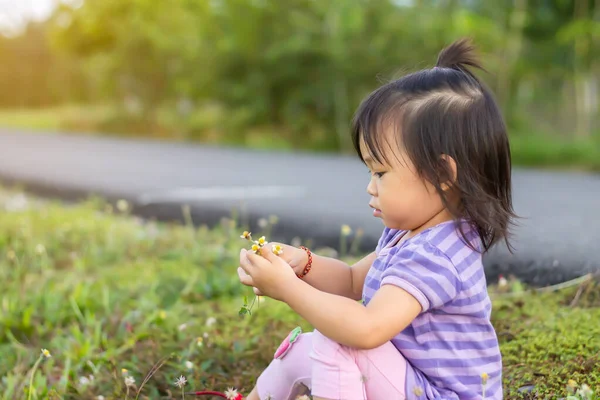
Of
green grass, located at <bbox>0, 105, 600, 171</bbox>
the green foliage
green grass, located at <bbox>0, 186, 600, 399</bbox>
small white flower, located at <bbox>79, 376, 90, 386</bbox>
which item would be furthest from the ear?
the green foliage

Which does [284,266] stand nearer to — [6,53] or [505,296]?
[505,296]

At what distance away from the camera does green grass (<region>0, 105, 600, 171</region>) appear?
10.1 m

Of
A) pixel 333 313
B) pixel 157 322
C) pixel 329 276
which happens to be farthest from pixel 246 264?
pixel 157 322

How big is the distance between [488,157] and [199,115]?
14.1 m

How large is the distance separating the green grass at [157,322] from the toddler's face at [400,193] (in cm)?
69

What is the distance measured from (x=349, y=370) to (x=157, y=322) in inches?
58.0

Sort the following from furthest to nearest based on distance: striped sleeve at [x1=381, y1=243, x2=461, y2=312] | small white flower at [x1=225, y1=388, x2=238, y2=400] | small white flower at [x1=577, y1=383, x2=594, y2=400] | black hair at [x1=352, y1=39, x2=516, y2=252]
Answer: small white flower at [x1=225, y1=388, x2=238, y2=400]
black hair at [x1=352, y1=39, x2=516, y2=252]
striped sleeve at [x1=381, y1=243, x2=461, y2=312]
small white flower at [x1=577, y1=383, x2=594, y2=400]

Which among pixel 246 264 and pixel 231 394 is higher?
Answer: pixel 246 264

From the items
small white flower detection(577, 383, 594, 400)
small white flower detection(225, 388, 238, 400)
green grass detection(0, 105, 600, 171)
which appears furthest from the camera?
green grass detection(0, 105, 600, 171)

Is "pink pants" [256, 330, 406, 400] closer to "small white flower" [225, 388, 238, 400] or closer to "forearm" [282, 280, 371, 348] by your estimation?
"forearm" [282, 280, 371, 348]

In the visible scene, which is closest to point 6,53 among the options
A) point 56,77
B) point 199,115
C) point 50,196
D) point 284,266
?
point 56,77

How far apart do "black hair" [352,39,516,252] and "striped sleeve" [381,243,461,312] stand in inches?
5.5

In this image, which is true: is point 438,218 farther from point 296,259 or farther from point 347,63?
point 347,63

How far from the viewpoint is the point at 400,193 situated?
6.06 feet
